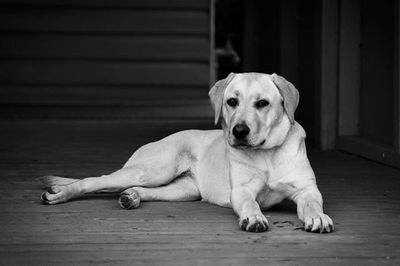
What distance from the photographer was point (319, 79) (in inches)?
349

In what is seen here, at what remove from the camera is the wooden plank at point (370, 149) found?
738cm

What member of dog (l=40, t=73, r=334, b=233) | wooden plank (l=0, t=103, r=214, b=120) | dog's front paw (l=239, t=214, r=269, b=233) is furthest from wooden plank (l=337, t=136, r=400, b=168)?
wooden plank (l=0, t=103, r=214, b=120)

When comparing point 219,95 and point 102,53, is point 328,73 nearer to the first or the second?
point 219,95

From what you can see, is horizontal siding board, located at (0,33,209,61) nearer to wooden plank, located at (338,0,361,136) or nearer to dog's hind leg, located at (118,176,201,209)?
wooden plank, located at (338,0,361,136)

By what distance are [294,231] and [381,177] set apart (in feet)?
8.04

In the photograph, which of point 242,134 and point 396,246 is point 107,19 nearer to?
point 242,134

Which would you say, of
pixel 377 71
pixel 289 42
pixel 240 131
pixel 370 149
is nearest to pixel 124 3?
pixel 289 42

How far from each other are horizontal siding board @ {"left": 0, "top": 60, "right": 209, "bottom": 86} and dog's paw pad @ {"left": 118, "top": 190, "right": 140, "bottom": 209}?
7370 mm

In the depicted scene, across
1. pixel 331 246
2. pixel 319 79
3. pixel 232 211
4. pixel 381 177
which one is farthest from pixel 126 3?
pixel 331 246

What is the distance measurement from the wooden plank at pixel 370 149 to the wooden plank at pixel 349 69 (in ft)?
0.48

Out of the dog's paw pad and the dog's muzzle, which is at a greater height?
the dog's muzzle

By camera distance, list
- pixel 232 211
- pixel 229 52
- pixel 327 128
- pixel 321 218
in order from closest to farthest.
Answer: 1. pixel 321 218
2. pixel 232 211
3. pixel 327 128
4. pixel 229 52

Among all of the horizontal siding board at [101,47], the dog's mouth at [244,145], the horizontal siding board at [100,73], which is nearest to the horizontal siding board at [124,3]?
the horizontal siding board at [101,47]

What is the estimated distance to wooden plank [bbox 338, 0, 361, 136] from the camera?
8.51 m
